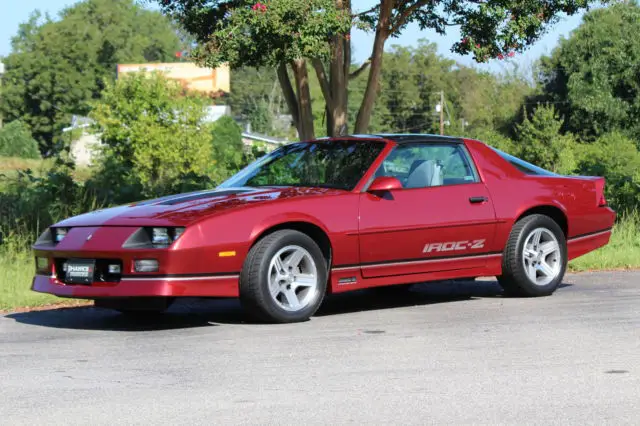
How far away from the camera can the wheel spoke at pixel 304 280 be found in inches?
346

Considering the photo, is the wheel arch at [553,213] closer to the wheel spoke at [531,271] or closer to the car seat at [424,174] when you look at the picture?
the wheel spoke at [531,271]

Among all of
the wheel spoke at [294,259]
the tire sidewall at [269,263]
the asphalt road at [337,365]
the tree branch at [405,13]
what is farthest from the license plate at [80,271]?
the tree branch at [405,13]

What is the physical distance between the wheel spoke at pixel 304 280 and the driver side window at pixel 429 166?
1.18m

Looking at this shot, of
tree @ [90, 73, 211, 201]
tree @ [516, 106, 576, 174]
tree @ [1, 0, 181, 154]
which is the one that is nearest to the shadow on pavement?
tree @ [90, 73, 211, 201]

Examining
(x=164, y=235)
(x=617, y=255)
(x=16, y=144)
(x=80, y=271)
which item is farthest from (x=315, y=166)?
(x=16, y=144)

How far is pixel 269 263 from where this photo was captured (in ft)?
28.2

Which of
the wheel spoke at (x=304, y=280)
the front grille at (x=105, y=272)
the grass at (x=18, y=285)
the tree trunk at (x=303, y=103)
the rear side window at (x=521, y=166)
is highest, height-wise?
the tree trunk at (x=303, y=103)

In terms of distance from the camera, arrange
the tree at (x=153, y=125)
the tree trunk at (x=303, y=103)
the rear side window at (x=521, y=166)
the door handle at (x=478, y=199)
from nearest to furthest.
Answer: the door handle at (x=478, y=199), the rear side window at (x=521, y=166), the tree trunk at (x=303, y=103), the tree at (x=153, y=125)

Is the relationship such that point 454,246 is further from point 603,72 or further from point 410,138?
point 603,72

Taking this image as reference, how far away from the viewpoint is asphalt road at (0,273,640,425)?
5461mm

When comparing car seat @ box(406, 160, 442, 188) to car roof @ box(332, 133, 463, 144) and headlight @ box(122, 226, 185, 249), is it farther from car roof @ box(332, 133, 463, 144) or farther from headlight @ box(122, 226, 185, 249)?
headlight @ box(122, 226, 185, 249)

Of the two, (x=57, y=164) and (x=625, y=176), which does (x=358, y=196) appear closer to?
(x=57, y=164)

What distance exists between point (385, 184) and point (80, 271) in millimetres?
2453

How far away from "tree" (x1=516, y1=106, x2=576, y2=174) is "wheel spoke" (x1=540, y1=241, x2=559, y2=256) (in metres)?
47.2
